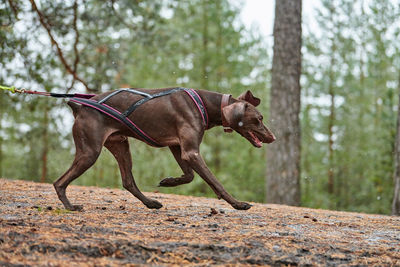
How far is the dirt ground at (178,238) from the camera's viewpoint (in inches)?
118

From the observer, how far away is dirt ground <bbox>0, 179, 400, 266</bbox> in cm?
300

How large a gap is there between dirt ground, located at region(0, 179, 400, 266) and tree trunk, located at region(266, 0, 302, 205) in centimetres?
422

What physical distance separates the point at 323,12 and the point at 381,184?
7.60m

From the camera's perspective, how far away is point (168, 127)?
515cm

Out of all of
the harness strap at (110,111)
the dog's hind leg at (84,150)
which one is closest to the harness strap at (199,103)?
the harness strap at (110,111)

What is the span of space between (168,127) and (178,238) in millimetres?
1784

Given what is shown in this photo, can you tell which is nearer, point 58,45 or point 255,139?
point 255,139

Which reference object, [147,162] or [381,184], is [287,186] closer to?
[147,162]

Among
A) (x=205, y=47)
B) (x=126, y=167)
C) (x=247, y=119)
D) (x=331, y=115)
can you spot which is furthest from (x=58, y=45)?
(x=331, y=115)

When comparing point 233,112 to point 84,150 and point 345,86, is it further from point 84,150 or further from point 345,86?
point 345,86

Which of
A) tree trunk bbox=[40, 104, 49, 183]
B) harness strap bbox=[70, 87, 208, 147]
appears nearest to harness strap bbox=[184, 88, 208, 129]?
harness strap bbox=[70, 87, 208, 147]

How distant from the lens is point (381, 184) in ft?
52.2

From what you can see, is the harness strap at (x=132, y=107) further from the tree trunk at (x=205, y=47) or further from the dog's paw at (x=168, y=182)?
the tree trunk at (x=205, y=47)

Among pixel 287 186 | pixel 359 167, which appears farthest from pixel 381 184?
pixel 287 186
